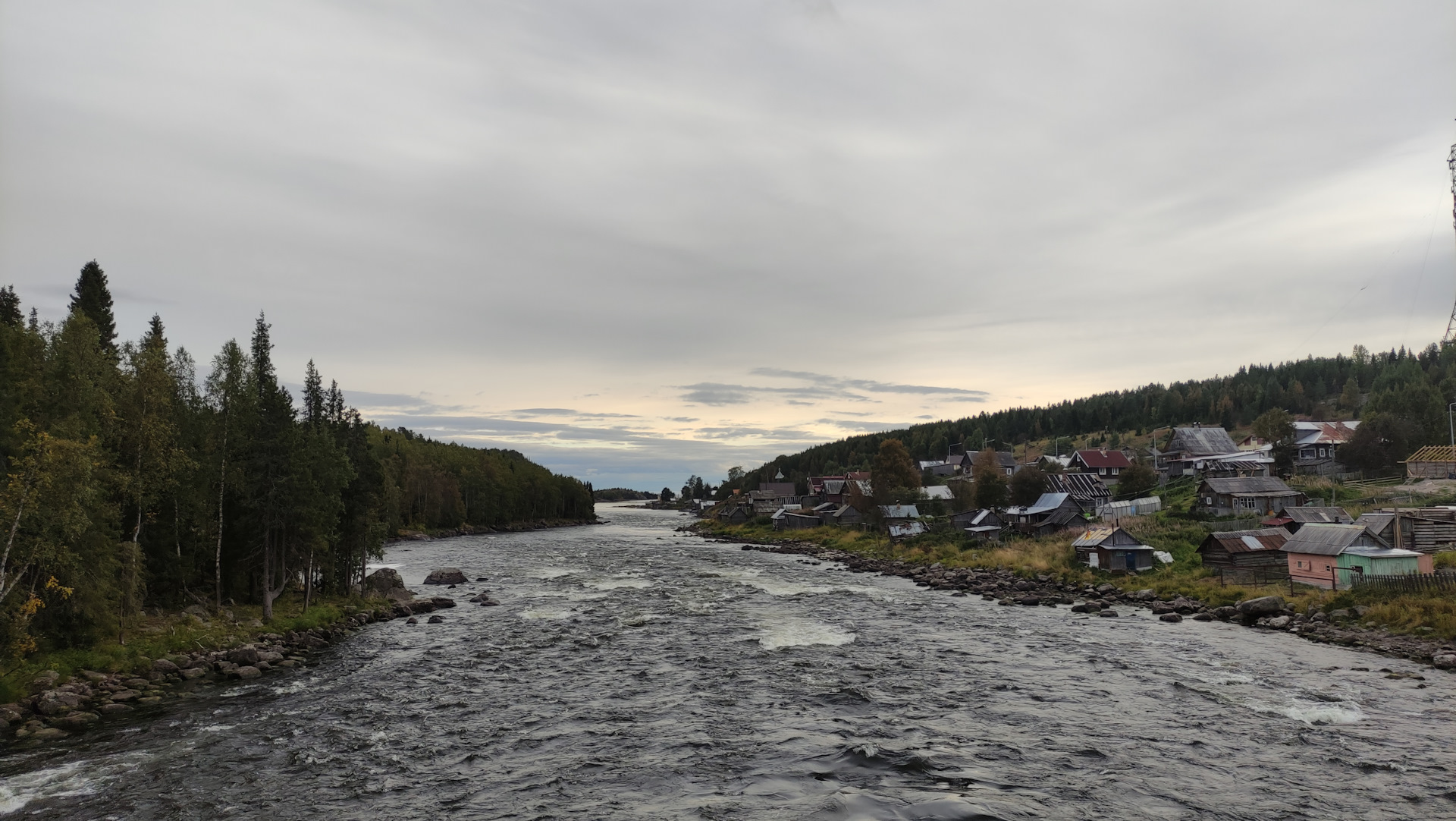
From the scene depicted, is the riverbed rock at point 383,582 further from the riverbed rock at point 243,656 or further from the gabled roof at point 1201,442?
the gabled roof at point 1201,442

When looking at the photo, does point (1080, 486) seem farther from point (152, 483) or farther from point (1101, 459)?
point (152, 483)

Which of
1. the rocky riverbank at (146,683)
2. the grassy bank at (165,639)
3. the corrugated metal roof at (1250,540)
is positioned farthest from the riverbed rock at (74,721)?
the corrugated metal roof at (1250,540)

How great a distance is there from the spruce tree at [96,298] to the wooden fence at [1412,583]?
291 ft

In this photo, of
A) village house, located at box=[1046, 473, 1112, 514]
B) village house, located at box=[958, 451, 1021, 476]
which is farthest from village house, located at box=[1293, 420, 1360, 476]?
village house, located at box=[958, 451, 1021, 476]

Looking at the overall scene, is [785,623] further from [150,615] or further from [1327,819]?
[150,615]

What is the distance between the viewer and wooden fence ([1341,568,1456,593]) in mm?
39375

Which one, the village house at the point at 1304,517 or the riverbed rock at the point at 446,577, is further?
the riverbed rock at the point at 446,577

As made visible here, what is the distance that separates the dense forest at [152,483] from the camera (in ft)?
89.5

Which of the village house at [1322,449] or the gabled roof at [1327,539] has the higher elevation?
the village house at [1322,449]

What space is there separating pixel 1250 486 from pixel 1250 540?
1266 inches

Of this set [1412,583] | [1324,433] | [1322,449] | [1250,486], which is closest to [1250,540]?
[1412,583]

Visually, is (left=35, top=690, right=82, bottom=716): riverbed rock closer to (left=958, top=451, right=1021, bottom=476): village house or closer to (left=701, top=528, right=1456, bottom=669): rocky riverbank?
(left=701, top=528, right=1456, bottom=669): rocky riverbank

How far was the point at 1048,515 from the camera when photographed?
3546 inches

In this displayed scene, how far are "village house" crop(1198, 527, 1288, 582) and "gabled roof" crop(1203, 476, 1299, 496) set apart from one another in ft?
92.4
